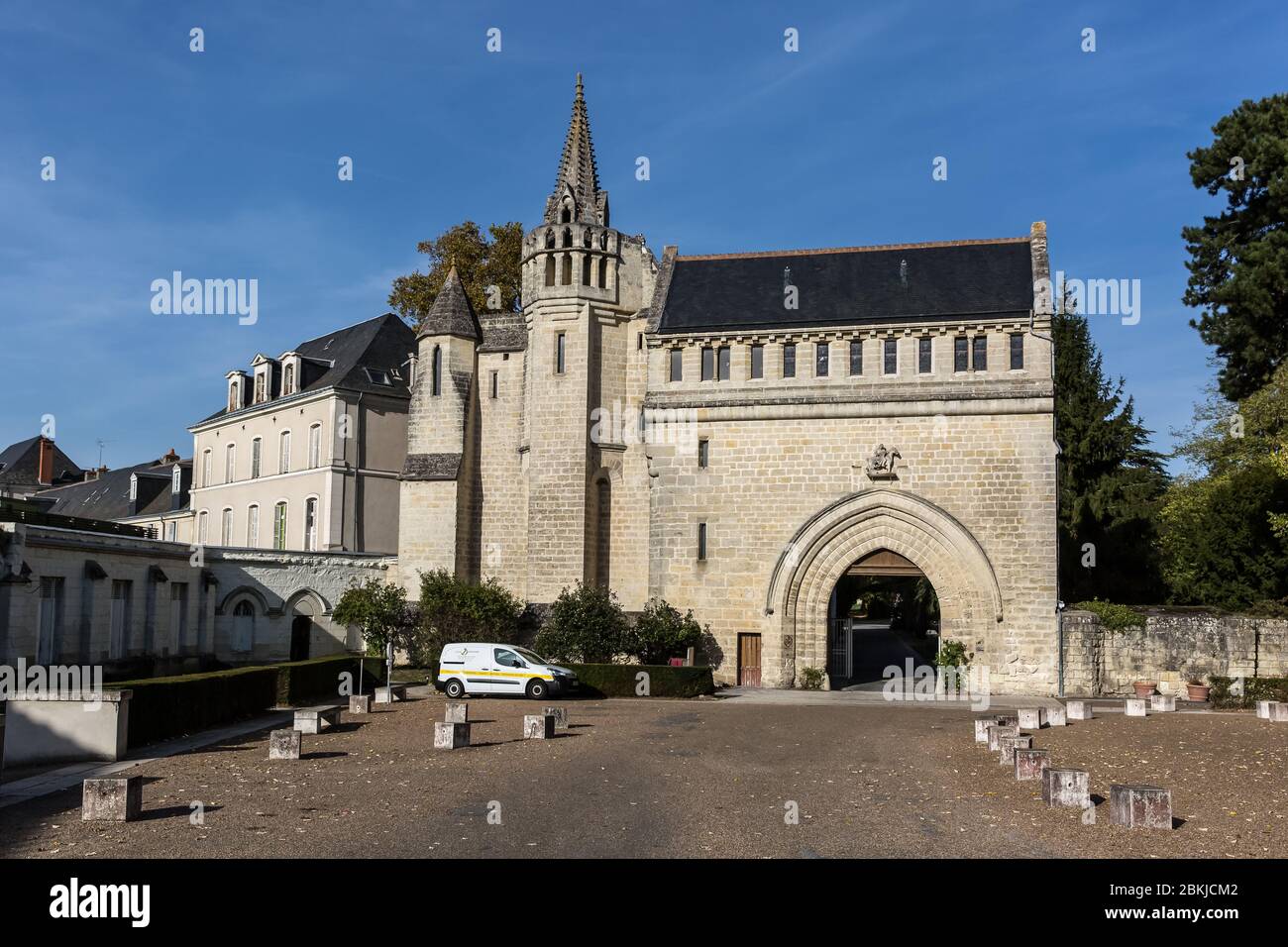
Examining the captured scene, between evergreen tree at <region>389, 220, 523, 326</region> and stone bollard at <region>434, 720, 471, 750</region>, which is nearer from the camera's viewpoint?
stone bollard at <region>434, 720, 471, 750</region>

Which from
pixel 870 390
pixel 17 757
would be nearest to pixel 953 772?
pixel 17 757

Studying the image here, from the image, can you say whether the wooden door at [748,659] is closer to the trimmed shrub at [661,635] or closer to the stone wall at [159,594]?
the trimmed shrub at [661,635]

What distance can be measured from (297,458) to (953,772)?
1347 inches

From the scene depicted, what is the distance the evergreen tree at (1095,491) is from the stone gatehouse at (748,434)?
1017 centimetres

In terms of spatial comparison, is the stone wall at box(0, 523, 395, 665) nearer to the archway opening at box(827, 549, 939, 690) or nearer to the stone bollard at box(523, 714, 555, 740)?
the stone bollard at box(523, 714, 555, 740)

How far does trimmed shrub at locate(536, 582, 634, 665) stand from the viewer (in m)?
30.3

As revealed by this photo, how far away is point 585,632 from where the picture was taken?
99.2ft

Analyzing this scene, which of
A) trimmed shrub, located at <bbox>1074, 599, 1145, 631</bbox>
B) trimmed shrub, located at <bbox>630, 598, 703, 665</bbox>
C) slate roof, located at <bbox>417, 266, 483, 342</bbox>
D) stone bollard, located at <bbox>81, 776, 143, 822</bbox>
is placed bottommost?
stone bollard, located at <bbox>81, 776, 143, 822</bbox>

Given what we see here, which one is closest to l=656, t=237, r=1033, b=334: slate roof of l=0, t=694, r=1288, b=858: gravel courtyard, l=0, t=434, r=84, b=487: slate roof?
l=0, t=694, r=1288, b=858: gravel courtyard

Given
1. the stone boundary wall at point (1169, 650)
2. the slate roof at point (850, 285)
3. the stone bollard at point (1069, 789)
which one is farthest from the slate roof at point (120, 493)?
the stone bollard at point (1069, 789)

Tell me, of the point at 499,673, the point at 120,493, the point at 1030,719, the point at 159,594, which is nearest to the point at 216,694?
the point at 499,673

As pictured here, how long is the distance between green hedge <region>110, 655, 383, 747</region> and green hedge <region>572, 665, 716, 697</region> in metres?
6.37
